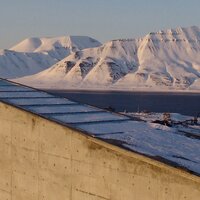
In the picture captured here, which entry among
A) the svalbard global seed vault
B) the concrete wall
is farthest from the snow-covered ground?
the concrete wall

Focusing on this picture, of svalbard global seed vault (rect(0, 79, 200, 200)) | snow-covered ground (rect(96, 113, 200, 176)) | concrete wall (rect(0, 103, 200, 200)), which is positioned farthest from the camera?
snow-covered ground (rect(96, 113, 200, 176))

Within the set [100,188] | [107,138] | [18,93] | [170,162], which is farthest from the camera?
[18,93]

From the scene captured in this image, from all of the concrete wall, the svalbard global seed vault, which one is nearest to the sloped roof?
the svalbard global seed vault

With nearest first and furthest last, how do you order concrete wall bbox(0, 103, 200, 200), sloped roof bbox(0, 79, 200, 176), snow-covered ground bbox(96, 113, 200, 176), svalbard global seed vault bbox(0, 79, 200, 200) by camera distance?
concrete wall bbox(0, 103, 200, 200)
svalbard global seed vault bbox(0, 79, 200, 200)
snow-covered ground bbox(96, 113, 200, 176)
sloped roof bbox(0, 79, 200, 176)

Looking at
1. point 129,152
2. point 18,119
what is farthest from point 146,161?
point 18,119

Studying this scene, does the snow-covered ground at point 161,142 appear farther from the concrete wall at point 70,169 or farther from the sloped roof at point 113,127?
the concrete wall at point 70,169

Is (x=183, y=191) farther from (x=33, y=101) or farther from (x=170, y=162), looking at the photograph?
(x=33, y=101)

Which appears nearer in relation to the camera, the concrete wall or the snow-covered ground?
the concrete wall

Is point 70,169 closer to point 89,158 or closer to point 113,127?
point 89,158

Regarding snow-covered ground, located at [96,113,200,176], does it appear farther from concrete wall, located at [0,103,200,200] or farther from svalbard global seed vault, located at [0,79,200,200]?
concrete wall, located at [0,103,200,200]
